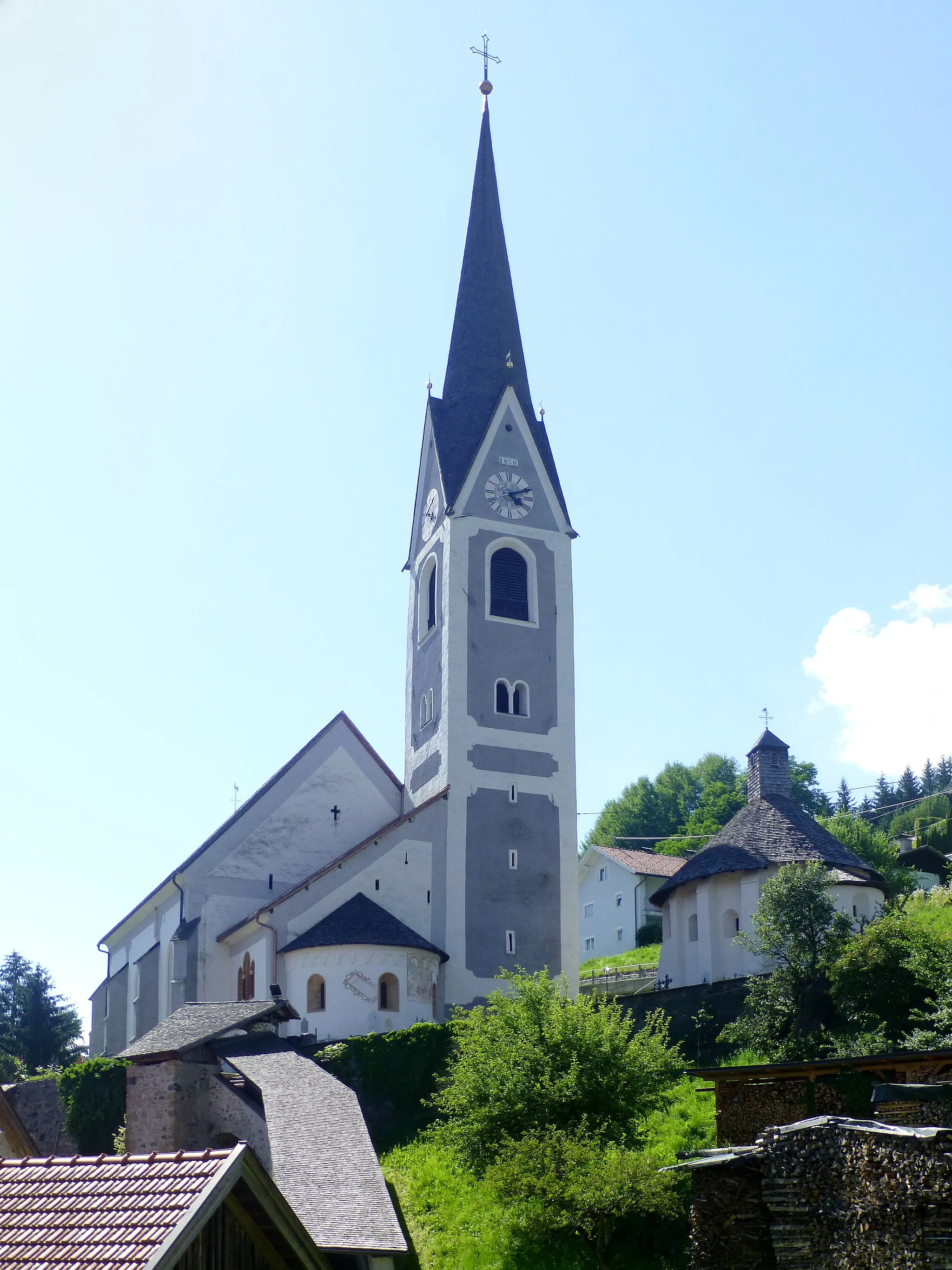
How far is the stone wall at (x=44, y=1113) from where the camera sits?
118ft

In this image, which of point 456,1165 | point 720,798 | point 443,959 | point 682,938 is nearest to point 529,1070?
point 456,1165

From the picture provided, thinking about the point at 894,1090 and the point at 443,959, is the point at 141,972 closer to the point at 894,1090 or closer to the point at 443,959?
the point at 443,959

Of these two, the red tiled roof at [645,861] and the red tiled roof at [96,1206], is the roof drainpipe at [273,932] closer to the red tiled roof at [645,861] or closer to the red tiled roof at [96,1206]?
the red tiled roof at [96,1206]

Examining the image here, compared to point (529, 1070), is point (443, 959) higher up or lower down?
higher up

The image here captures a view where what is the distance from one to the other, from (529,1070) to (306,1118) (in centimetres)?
414

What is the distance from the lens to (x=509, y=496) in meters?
48.4

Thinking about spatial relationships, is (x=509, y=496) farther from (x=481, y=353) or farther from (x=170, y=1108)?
(x=170, y=1108)

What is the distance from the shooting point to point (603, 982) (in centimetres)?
4925

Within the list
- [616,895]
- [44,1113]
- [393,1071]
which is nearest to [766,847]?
[393,1071]

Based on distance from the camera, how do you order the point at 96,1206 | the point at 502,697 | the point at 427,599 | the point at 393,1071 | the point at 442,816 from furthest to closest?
the point at 427,599 → the point at 502,697 → the point at 442,816 → the point at 393,1071 → the point at 96,1206

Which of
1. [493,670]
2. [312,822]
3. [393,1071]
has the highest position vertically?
[493,670]

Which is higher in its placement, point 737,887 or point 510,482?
point 510,482

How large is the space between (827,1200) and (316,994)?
957 inches

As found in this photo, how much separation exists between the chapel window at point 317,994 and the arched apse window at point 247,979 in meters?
2.70
